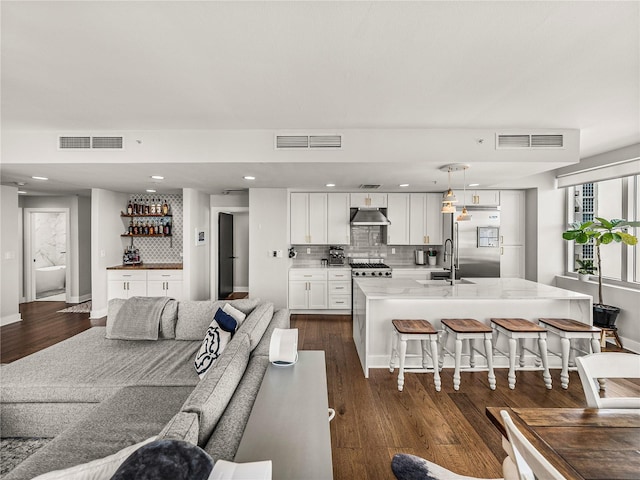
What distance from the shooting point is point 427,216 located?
5.83m

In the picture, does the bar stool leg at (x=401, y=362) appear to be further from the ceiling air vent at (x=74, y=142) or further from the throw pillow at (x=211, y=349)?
the ceiling air vent at (x=74, y=142)

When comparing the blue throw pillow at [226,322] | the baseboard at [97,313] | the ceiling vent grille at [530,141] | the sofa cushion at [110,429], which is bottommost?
the baseboard at [97,313]

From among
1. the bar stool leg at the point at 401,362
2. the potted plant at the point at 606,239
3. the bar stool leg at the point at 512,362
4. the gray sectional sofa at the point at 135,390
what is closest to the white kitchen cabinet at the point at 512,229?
the potted plant at the point at 606,239

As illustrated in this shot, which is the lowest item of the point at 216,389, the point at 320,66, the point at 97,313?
the point at 97,313

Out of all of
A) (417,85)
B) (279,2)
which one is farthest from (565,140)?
(279,2)

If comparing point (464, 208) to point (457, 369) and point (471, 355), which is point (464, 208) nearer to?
point (471, 355)

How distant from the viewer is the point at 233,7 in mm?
1525

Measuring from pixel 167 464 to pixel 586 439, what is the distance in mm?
1527

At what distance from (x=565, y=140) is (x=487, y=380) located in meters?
2.74

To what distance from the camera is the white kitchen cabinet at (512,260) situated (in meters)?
5.44

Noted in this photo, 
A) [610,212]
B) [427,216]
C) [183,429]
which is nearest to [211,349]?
[183,429]

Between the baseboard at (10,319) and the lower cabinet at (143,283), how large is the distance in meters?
1.37

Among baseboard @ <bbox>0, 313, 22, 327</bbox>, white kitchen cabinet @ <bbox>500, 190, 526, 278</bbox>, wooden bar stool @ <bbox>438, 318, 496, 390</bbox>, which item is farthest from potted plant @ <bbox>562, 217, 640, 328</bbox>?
baseboard @ <bbox>0, 313, 22, 327</bbox>

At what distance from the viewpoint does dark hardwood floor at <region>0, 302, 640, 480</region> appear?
2.03m
